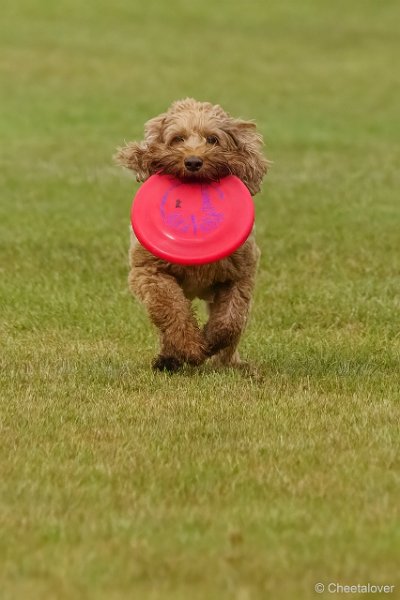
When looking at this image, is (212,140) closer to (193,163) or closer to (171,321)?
(193,163)

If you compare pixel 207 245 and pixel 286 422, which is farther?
pixel 207 245

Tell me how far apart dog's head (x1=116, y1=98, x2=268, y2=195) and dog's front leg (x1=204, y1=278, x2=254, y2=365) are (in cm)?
71

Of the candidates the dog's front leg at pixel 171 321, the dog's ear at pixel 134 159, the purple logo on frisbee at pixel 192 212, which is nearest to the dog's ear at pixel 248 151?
the purple logo on frisbee at pixel 192 212

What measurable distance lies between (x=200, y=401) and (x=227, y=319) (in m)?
1.12

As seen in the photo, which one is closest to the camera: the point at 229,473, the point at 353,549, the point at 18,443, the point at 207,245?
the point at 353,549

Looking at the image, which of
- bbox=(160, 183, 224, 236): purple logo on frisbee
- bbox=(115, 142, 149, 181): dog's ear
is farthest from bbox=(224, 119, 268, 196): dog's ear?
bbox=(115, 142, 149, 181): dog's ear

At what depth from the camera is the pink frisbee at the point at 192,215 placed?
8773 millimetres

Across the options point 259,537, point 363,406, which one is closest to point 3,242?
point 363,406

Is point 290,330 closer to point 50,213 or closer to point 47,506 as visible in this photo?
point 47,506

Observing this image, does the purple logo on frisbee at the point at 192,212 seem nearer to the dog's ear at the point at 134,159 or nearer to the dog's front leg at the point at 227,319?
the dog's ear at the point at 134,159

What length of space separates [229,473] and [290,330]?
4.51 metres

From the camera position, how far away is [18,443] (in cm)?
686

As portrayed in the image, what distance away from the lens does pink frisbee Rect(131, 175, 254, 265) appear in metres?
8.77

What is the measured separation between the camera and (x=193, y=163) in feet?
28.2
